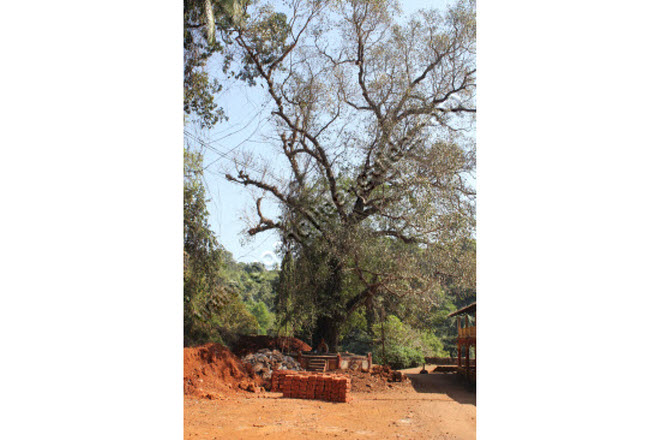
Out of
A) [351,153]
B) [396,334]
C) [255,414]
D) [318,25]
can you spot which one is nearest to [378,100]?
[351,153]

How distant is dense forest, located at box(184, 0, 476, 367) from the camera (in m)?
9.39

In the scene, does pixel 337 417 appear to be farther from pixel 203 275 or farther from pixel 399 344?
pixel 203 275

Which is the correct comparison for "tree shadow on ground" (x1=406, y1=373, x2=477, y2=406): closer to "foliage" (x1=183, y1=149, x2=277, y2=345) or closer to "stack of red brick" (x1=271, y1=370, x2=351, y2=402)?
"stack of red brick" (x1=271, y1=370, x2=351, y2=402)

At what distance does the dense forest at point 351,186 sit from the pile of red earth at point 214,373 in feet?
2.18

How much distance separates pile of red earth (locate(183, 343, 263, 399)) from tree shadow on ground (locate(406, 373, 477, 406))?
9.44 ft

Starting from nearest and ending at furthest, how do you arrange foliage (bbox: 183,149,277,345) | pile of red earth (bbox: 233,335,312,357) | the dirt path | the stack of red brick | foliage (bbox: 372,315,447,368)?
1. the dirt path
2. the stack of red brick
3. foliage (bbox: 372,315,447,368)
4. foliage (bbox: 183,149,277,345)
5. pile of red earth (bbox: 233,335,312,357)

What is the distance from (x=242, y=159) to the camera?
10.2m

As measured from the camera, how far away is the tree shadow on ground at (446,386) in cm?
868

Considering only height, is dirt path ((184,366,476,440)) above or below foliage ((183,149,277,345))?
below

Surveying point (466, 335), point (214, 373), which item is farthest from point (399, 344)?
point (214, 373)

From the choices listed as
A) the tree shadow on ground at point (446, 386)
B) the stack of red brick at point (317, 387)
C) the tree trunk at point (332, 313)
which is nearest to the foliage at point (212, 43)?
the tree trunk at point (332, 313)

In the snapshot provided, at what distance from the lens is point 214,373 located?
29.7 ft

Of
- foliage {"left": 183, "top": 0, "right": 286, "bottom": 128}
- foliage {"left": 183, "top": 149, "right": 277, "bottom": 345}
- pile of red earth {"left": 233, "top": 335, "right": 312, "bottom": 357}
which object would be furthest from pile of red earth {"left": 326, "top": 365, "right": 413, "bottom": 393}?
foliage {"left": 183, "top": 0, "right": 286, "bottom": 128}
